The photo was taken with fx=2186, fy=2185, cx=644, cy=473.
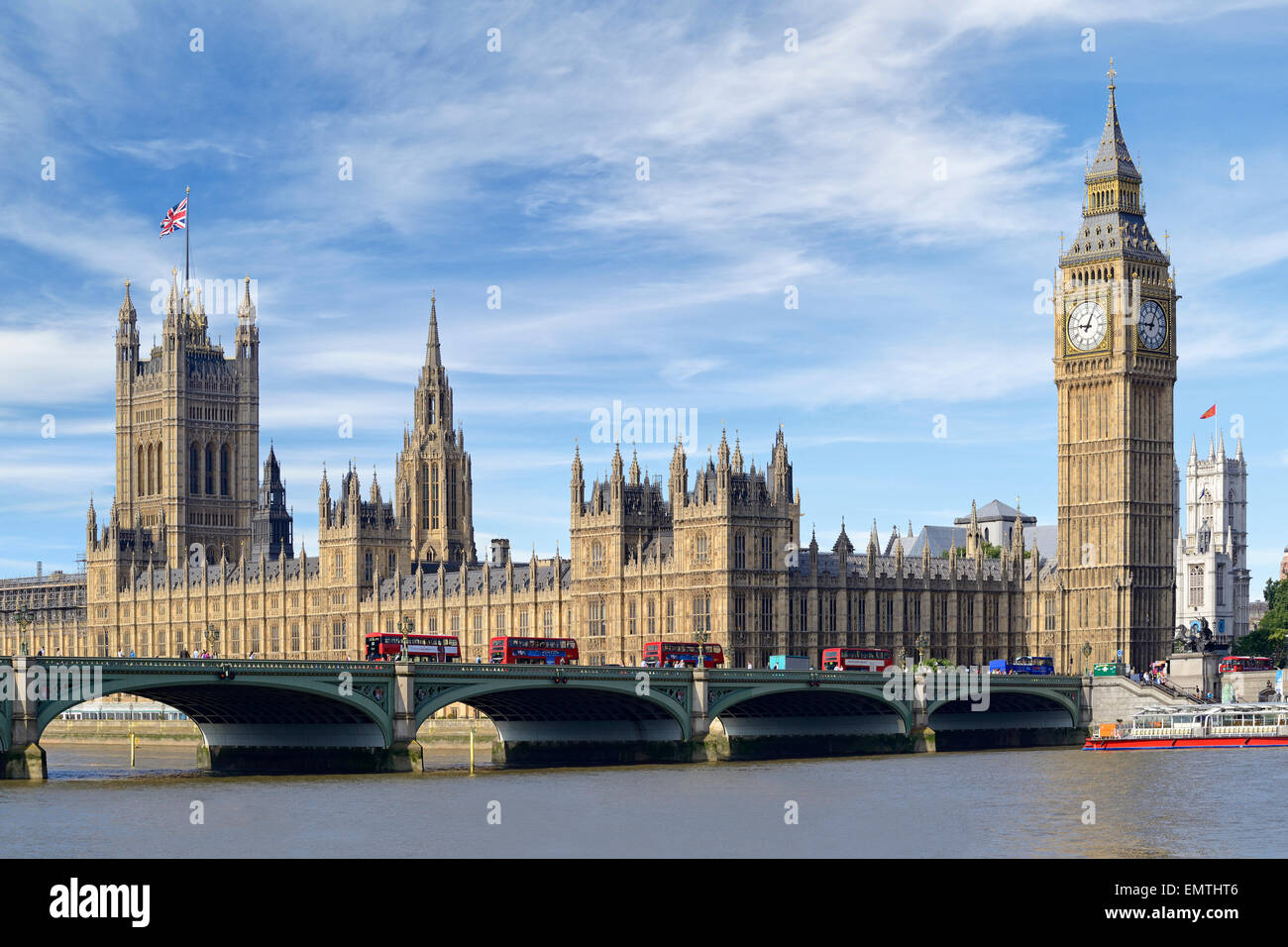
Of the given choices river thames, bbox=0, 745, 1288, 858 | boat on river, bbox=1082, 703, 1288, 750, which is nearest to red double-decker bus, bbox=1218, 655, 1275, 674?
boat on river, bbox=1082, 703, 1288, 750

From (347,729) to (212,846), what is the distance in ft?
113

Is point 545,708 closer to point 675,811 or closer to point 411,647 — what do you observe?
point 411,647

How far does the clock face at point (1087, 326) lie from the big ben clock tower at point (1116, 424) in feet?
0.22

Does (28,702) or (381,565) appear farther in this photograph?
(381,565)

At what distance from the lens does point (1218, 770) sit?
97438 millimetres

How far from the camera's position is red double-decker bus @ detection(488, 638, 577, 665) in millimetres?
115625

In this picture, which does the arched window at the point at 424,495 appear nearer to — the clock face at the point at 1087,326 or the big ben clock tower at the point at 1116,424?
the big ben clock tower at the point at 1116,424

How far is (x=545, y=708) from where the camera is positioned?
109 m

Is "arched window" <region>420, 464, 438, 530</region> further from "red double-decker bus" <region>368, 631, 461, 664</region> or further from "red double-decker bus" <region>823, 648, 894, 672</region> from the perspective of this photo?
"red double-decker bus" <region>368, 631, 461, 664</region>

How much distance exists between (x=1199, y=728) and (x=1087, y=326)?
3500 centimetres
